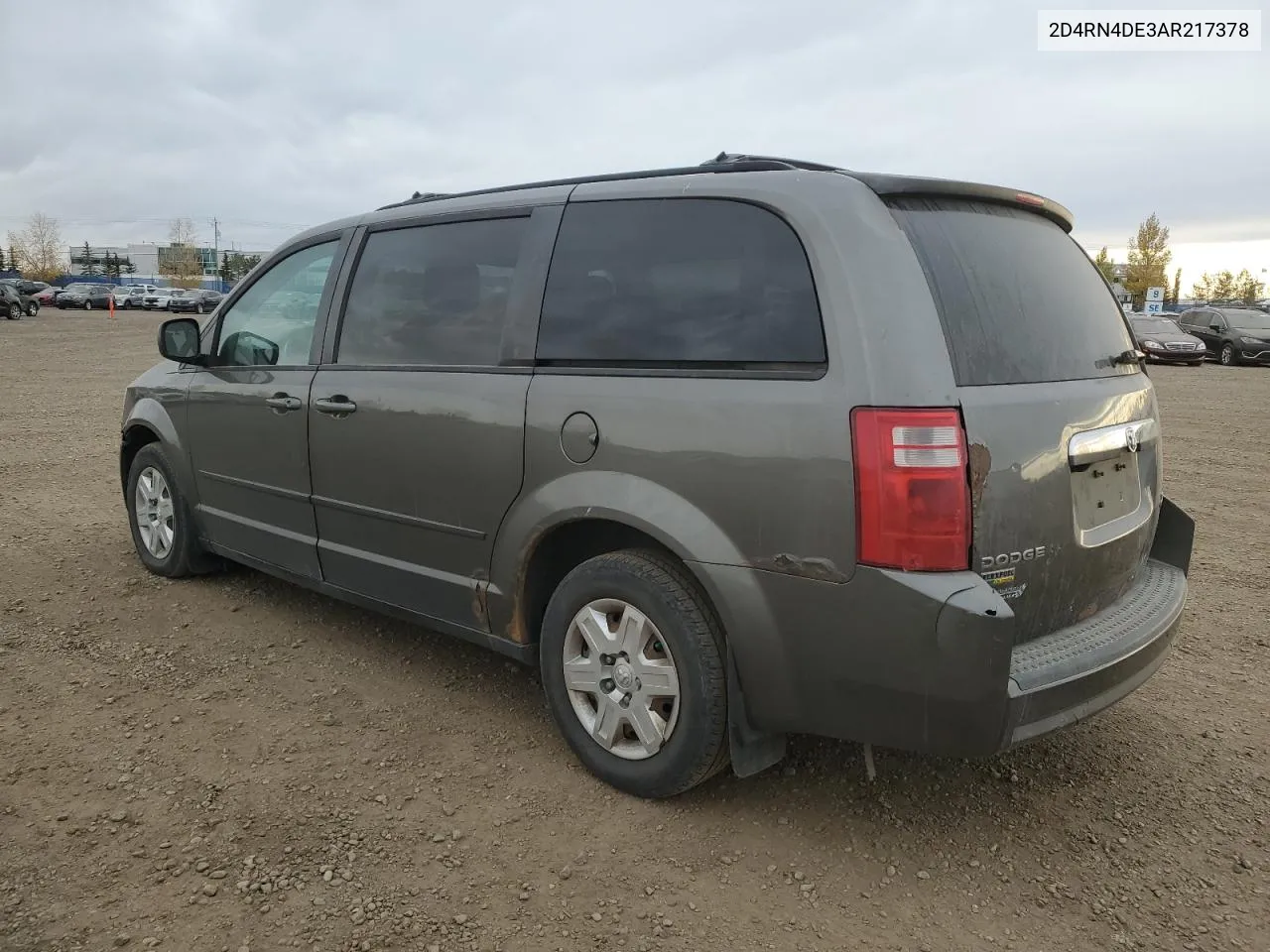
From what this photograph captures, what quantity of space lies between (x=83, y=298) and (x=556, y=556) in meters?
63.3

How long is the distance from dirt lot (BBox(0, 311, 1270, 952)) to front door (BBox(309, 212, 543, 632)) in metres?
0.53

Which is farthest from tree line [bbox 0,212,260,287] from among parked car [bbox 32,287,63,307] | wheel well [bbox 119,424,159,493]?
wheel well [bbox 119,424,159,493]

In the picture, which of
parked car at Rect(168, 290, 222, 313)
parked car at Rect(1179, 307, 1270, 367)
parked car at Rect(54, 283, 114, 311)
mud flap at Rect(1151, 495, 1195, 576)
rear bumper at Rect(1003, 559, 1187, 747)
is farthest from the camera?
parked car at Rect(54, 283, 114, 311)

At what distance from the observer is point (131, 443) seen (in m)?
5.35

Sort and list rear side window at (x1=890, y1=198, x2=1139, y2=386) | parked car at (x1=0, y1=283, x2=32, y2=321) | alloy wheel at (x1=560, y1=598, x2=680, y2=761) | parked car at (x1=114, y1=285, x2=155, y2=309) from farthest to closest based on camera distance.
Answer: parked car at (x1=114, y1=285, x2=155, y2=309) < parked car at (x1=0, y1=283, x2=32, y2=321) < alloy wheel at (x1=560, y1=598, x2=680, y2=761) < rear side window at (x1=890, y1=198, x2=1139, y2=386)

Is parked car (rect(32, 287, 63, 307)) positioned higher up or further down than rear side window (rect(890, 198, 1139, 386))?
higher up

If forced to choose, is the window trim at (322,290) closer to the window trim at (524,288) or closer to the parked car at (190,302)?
the window trim at (524,288)

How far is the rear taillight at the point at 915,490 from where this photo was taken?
235 centimetres

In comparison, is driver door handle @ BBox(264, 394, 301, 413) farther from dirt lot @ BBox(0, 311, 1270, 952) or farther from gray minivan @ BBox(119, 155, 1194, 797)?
dirt lot @ BBox(0, 311, 1270, 952)

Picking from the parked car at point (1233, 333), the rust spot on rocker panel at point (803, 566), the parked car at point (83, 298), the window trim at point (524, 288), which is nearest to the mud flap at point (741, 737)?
the rust spot on rocker panel at point (803, 566)

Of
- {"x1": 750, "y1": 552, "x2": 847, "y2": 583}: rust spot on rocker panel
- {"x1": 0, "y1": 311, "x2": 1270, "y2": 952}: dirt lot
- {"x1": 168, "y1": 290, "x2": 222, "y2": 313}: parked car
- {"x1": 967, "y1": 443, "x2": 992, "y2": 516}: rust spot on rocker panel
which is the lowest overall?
{"x1": 0, "y1": 311, "x2": 1270, "y2": 952}: dirt lot

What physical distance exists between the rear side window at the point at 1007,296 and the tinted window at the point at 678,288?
369 mm

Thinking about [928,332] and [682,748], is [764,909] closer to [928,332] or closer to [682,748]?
[682,748]

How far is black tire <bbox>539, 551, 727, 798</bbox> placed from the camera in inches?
107
